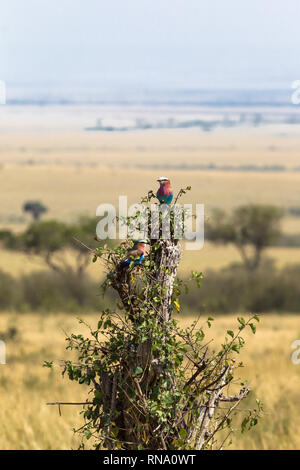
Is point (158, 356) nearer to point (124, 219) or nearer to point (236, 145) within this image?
point (124, 219)

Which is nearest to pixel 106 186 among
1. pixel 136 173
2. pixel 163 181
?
pixel 136 173

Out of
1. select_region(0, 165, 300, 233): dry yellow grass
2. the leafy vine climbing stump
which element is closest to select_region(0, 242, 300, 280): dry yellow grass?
select_region(0, 165, 300, 233): dry yellow grass

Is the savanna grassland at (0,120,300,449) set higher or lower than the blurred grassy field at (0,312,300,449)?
higher

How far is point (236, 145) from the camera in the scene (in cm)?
11469

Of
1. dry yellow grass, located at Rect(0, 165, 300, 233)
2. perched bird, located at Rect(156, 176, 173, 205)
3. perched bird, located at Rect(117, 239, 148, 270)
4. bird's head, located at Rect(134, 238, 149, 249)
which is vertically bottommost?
perched bird, located at Rect(117, 239, 148, 270)

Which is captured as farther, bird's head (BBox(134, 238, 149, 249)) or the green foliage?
the green foliage

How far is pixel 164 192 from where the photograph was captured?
6.26 meters

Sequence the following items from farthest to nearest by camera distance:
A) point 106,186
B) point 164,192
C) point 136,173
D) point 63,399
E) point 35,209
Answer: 1. point 106,186
2. point 136,173
3. point 35,209
4. point 63,399
5. point 164,192

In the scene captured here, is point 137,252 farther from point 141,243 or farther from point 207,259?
point 207,259

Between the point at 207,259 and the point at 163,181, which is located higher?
the point at 163,181

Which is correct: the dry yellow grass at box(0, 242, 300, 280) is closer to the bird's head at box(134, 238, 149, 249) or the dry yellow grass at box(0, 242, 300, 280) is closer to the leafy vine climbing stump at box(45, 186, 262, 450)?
the leafy vine climbing stump at box(45, 186, 262, 450)

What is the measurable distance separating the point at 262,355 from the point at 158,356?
2599cm

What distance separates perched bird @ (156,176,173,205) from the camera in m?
6.27

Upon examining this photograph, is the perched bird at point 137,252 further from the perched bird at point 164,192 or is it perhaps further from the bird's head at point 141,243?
the perched bird at point 164,192
